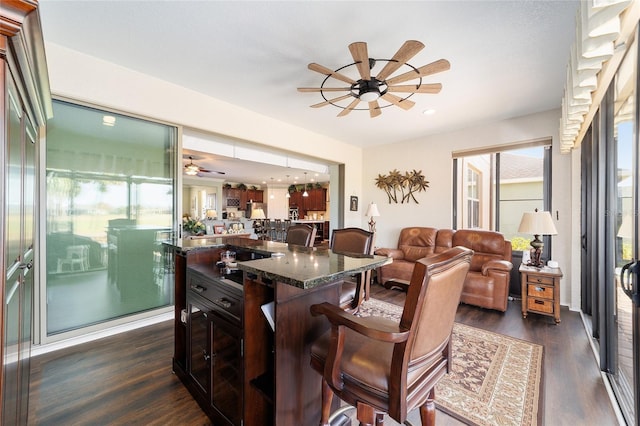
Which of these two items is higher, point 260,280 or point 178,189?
point 178,189

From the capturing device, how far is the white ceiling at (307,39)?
1.85 meters

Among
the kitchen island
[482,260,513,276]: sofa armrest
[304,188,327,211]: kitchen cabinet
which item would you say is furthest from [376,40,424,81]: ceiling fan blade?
[304,188,327,211]: kitchen cabinet

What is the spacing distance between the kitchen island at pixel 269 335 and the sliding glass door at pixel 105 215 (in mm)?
1727

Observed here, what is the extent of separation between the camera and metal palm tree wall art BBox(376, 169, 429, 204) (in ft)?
16.0

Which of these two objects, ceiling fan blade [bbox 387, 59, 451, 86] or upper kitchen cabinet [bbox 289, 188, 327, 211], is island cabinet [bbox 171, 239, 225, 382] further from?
upper kitchen cabinet [bbox 289, 188, 327, 211]

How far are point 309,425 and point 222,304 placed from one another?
2.54 feet

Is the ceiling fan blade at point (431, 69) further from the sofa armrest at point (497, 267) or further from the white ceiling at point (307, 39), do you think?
the sofa armrest at point (497, 267)

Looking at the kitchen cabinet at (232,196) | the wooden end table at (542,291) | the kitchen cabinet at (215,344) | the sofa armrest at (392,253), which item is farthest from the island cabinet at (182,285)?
the kitchen cabinet at (232,196)

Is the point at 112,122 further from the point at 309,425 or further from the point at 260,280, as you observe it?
the point at 309,425

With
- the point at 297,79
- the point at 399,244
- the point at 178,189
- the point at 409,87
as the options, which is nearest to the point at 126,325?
the point at 178,189

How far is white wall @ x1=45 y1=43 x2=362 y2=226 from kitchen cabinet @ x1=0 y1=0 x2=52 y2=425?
132 cm

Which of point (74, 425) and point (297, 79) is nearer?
point (74, 425)

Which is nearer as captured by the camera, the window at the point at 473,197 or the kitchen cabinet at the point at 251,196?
the window at the point at 473,197

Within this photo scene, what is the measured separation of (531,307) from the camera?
3.06 m
